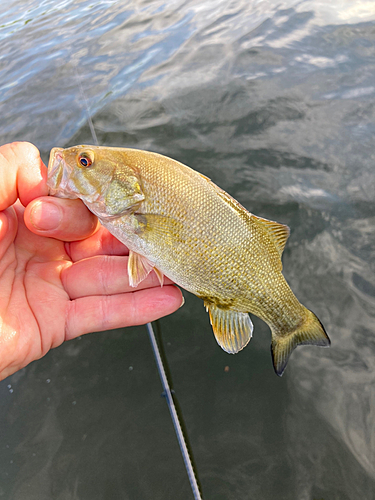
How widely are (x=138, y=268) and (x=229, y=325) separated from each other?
0.81 metres

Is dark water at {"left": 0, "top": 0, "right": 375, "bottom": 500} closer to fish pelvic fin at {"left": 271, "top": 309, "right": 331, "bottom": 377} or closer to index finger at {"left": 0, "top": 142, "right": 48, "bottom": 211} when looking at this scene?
fish pelvic fin at {"left": 271, "top": 309, "right": 331, "bottom": 377}

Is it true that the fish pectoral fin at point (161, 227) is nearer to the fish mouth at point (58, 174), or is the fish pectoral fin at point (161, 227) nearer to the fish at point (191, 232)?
the fish at point (191, 232)

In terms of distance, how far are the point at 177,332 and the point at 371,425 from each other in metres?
1.76

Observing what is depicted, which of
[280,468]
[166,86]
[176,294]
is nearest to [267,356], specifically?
[280,468]

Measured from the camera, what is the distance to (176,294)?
2.60 metres

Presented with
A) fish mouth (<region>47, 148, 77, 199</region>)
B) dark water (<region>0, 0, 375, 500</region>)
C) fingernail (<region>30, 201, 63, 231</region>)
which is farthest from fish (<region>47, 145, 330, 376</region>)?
dark water (<region>0, 0, 375, 500</region>)

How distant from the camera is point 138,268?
245cm

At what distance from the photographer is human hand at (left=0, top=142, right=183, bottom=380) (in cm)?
236

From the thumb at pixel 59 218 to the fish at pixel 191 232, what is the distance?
4.1 inches

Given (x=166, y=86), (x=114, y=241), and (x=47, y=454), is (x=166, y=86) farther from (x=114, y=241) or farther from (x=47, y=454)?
(x=47, y=454)

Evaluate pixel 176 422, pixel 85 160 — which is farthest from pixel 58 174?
pixel 176 422

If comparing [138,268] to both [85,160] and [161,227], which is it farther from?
[85,160]

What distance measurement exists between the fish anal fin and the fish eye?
705 mm

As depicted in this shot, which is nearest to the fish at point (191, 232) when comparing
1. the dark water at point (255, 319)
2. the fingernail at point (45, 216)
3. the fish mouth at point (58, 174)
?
the fish mouth at point (58, 174)
